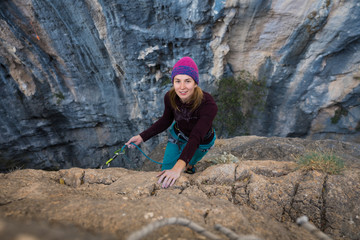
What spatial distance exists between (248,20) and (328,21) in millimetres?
3069

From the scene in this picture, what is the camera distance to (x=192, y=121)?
284 centimetres

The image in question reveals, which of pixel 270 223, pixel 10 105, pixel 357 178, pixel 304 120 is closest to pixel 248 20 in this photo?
pixel 304 120

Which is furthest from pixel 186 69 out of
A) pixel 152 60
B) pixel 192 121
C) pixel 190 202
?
pixel 152 60

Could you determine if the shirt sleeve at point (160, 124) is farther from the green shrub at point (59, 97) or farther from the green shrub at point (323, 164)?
the green shrub at point (59, 97)

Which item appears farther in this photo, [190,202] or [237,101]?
[237,101]

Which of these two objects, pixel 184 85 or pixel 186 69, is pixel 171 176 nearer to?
pixel 184 85

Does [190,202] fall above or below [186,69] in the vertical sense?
below

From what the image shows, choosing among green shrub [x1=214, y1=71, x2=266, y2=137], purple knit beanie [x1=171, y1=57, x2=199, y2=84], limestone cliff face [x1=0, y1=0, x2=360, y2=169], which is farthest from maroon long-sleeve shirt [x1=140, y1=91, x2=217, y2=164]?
green shrub [x1=214, y1=71, x2=266, y2=137]

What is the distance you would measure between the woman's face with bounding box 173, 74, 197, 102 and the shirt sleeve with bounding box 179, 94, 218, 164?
274 millimetres

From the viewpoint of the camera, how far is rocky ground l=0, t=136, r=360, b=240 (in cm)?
133

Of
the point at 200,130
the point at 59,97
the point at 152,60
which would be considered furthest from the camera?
the point at 59,97

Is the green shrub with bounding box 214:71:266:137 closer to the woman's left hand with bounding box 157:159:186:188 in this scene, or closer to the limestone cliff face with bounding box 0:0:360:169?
the limestone cliff face with bounding box 0:0:360:169

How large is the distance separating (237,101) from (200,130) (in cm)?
826

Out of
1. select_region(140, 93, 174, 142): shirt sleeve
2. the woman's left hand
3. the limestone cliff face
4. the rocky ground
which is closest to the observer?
the rocky ground
